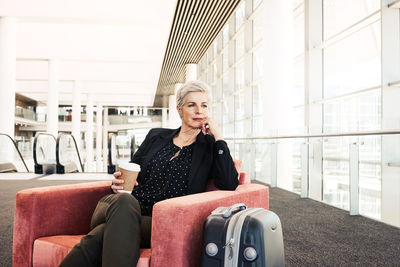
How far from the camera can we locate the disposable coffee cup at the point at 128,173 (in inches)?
63.7

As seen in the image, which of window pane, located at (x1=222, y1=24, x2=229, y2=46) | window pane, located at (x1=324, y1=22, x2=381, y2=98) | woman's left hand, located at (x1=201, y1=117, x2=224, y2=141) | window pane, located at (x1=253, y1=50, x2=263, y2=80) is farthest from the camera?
window pane, located at (x1=222, y1=24, x2=229, y2=46)

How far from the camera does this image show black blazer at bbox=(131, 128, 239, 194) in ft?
6.09

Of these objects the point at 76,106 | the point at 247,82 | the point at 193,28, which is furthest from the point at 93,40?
the point at 76,106

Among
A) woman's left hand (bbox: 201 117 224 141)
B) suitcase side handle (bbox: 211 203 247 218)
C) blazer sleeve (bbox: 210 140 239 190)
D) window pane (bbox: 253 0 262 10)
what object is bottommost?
suitcase side handle (bbox: 211 203 247 218)

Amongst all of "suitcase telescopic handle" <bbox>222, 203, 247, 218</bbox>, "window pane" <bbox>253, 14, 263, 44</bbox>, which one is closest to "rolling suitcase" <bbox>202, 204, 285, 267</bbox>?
"suitcase telescopic handle" <bbox>222, 203, 247, 218</bbox>

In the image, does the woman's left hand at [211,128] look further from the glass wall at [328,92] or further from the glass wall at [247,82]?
the glass wall at [247,82]

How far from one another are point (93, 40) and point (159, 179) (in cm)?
1124

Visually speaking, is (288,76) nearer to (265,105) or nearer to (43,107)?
(265,105)

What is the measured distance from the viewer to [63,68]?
15.9m

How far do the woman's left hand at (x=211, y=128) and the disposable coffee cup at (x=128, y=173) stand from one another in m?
0.54

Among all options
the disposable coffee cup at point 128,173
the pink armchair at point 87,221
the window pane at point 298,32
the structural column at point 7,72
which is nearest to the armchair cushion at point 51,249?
the pink armchair at point 87,221

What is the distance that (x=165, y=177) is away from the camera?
6.47 feet

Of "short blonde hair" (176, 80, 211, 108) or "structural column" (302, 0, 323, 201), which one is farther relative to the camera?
"structural column" (302, 0, 323, 201)

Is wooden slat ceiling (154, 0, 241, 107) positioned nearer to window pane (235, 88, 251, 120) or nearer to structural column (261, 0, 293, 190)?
structural column (261, 0, 293, 190)
